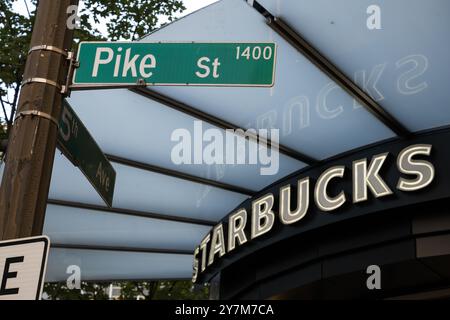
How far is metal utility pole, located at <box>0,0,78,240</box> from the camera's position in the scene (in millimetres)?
4031

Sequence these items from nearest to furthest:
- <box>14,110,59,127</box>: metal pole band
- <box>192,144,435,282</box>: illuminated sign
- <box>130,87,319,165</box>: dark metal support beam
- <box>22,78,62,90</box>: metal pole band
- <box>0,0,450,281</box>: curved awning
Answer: <box>14,110,59,127</box>: metal pole band
<box>22,78,62,90</box>: metal pole band
<box>0,0,450,281</box>: curved awning
<box>192,144,435,282</box>: illuminated sign
<box>130,87,319,165</box>: dark metal support beam

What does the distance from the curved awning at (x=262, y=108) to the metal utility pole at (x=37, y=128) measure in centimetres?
332

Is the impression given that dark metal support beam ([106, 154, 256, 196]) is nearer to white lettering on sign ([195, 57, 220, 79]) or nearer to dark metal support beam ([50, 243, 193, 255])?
dark metal support beam ([50, 243, 193, 255])

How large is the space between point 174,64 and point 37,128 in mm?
1133

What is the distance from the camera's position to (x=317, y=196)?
9.41m

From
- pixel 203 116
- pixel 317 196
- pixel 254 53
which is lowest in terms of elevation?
pixel 254 53

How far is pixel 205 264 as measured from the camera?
1142 cm

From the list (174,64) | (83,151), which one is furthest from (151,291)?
(174,64)

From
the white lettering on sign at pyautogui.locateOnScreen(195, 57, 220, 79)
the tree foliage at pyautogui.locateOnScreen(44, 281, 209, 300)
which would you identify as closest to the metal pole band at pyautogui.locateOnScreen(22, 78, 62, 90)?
the white lettering on sign at pyautogui.locateOnScreen(195, 57, 220, 79)

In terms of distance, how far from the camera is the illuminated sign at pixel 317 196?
849cm

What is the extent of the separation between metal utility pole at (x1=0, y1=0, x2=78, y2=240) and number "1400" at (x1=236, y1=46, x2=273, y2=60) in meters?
1.20

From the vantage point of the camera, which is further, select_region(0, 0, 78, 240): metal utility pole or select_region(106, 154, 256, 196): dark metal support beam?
select_region(106, 154, 256, 196): dark metal support beam

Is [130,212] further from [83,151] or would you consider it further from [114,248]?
[83,151]

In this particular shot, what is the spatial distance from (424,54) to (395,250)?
266 centimetres
